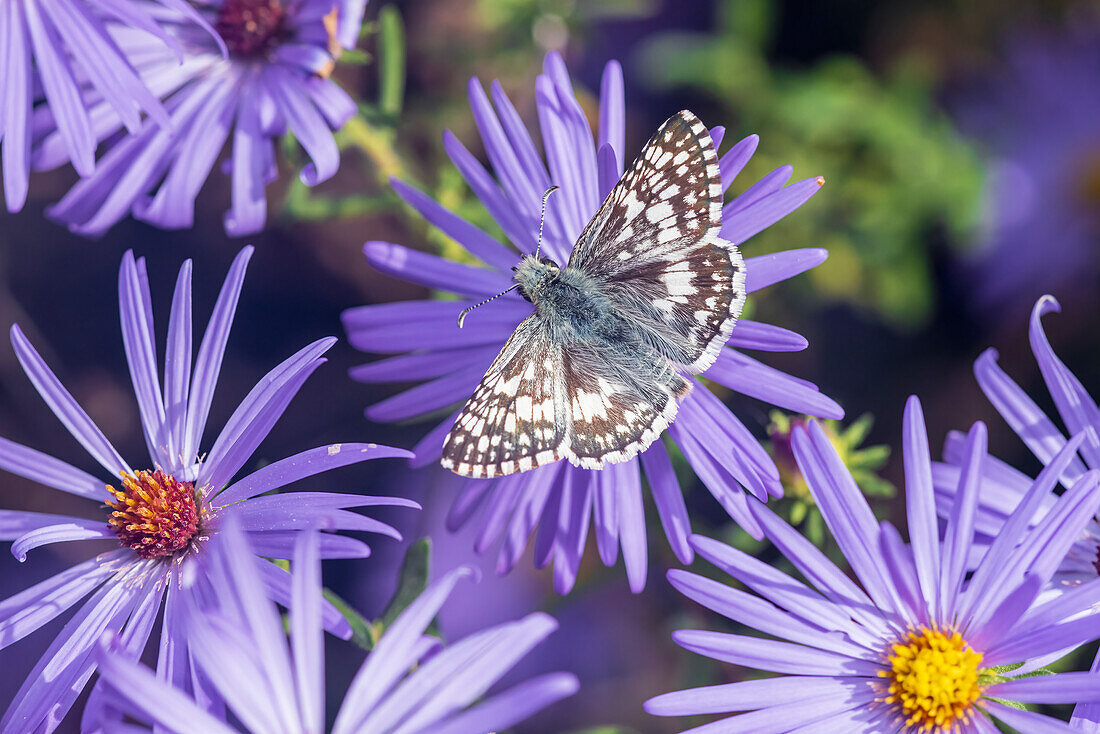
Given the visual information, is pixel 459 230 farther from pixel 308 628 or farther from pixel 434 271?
pixel 308 628

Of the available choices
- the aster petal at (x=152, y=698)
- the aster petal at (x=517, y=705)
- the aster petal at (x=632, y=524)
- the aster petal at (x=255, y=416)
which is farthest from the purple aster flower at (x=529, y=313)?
the aster petal at (x=152, y=698)

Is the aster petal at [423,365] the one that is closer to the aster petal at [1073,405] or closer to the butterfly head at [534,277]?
the butterfly head at [534,277]

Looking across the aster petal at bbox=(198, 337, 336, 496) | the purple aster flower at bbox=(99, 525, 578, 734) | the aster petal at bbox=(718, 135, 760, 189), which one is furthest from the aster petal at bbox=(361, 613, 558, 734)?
the aster petal at bbox=(718, 135, 760, 189)

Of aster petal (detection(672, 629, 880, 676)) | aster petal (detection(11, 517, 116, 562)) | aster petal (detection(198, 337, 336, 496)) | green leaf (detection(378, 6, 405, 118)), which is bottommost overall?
aster petal (detection(672, 629, 880, 676))

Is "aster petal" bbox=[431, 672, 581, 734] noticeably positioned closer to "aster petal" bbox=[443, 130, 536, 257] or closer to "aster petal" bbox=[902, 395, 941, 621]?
"aster petal" bbox=[902, 395, 941, 621]

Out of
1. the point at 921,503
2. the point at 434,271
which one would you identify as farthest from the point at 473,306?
the point at 921,503

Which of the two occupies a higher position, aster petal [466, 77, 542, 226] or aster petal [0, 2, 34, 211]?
aster petal [0, 2, 34, 211]
